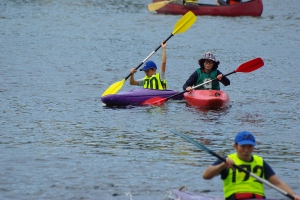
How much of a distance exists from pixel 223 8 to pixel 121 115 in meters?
23.1

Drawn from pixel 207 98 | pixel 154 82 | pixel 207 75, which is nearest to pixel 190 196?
pixel 207 98

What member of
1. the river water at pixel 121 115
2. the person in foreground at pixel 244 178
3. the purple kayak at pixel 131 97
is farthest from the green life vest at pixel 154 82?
the person in foreground at pixel 244 178

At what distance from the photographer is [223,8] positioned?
38188mm

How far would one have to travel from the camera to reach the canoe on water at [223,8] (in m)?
38.0

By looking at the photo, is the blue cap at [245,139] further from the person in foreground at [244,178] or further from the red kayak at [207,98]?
the red kayak at [207,98]

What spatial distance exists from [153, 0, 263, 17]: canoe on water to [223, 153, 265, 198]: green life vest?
98.3 ft

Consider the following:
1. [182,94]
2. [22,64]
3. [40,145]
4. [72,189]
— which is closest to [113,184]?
[72,189]

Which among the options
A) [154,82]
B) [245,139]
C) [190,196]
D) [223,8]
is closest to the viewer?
[245,139]

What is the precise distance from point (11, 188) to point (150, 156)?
252cm

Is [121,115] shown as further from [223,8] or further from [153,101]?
[223,8]

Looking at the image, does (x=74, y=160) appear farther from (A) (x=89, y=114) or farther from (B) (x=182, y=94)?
(B) (x=182, y=94)

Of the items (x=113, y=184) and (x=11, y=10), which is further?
(x=11, y=10)

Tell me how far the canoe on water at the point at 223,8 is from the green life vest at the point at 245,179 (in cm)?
2996

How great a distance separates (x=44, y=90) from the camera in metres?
19.2
